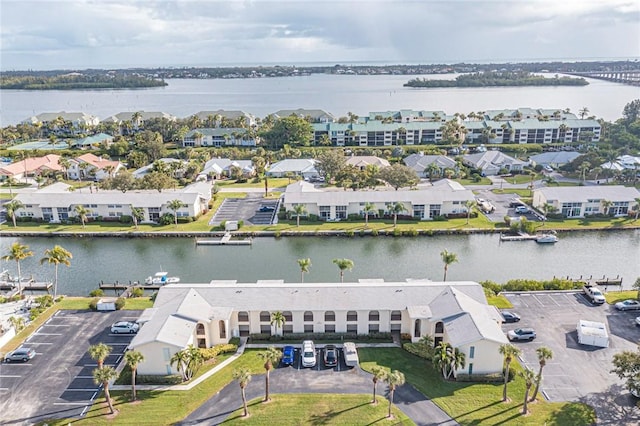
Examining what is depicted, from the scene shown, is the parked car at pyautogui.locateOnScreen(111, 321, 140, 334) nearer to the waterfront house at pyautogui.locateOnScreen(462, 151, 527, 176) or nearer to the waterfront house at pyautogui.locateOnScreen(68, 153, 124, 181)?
the waterfront house at pyautogui.locateOnScreen(68, 153, 124, 181)

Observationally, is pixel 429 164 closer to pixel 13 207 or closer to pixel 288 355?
pixel 288 355

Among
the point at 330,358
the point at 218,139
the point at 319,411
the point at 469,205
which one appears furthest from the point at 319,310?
the point at 218,139

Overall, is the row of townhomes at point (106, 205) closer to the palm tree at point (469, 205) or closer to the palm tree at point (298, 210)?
the palm tree at point (298, 210)

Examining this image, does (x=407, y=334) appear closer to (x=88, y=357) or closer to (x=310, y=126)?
(x=88, y=357)

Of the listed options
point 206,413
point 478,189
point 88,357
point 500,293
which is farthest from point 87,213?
point 478,189

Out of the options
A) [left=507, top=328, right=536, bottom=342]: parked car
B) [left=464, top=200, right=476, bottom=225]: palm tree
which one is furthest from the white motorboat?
A: [left=464, top=200, right=476, bottom=225]: palm tree

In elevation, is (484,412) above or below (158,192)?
below
